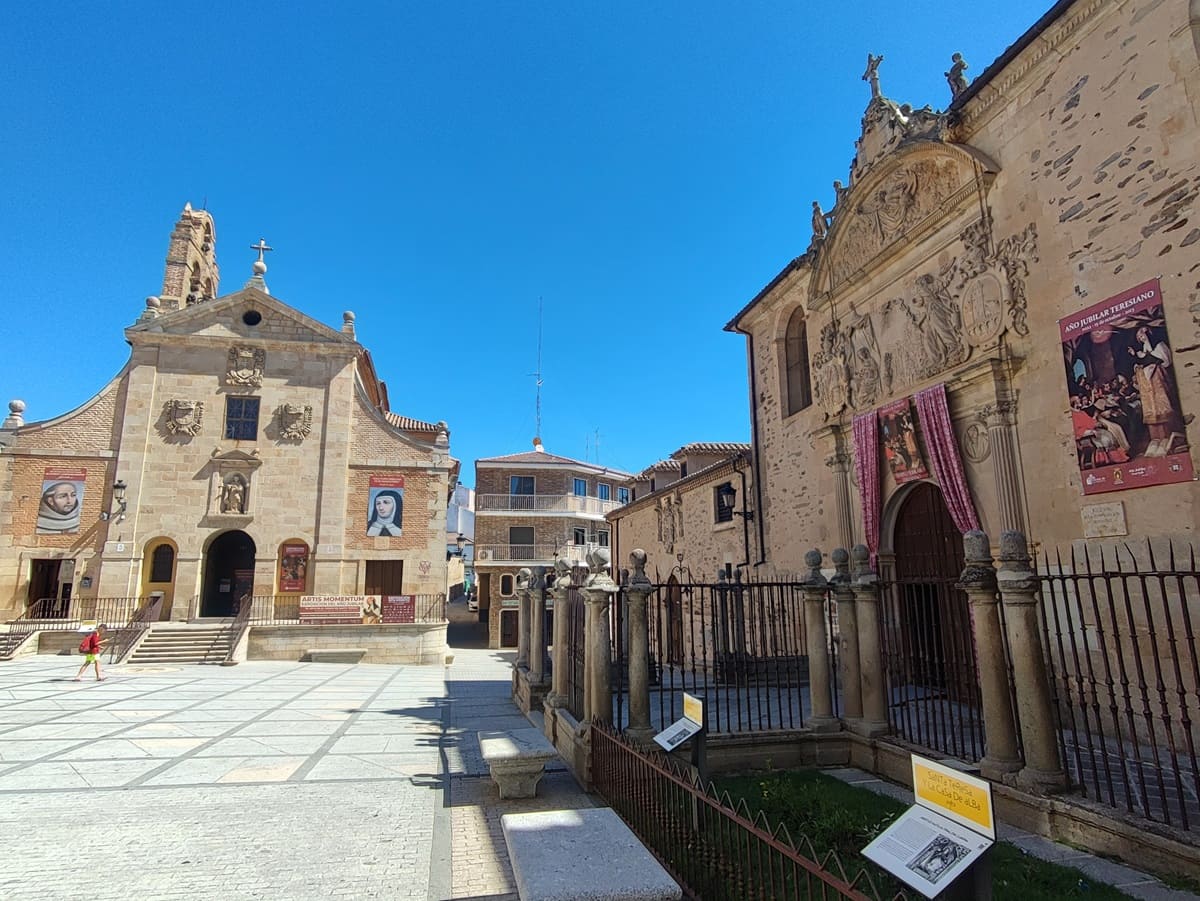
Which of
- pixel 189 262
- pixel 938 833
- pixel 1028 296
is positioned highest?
pixel 189 262

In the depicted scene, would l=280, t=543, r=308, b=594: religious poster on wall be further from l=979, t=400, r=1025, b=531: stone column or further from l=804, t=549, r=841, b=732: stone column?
l=979, t=400, r=1025, b=531: stone column

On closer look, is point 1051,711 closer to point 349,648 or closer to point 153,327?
point 349,648

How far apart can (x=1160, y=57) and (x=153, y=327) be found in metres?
28.7

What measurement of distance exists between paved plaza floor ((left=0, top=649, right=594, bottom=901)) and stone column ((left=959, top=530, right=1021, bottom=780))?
359cm

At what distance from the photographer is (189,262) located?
2912 centimetres

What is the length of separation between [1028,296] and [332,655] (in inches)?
833

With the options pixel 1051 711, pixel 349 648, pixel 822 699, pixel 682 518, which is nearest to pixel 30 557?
pixel 349 648

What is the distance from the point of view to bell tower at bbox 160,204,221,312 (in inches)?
1104

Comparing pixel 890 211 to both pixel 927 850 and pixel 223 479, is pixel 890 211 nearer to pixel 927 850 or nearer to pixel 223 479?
pixel 927 850

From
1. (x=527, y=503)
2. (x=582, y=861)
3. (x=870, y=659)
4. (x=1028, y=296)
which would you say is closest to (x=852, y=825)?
(x=870, y=659)

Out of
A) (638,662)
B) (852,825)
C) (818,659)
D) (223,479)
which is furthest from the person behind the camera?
(223,479)

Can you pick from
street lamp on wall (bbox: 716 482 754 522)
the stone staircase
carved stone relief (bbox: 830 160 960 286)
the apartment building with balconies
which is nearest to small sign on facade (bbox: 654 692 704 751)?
carved stone relief (bbox: 830 160 960 286)

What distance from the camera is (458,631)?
40.2 m

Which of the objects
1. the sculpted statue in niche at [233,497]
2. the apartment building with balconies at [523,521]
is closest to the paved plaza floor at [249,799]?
the sculpted statue in niche at [233,497]
